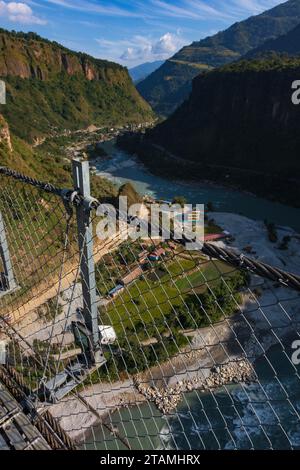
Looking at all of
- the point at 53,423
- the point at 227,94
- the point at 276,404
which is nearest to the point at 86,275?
the point at 53,423

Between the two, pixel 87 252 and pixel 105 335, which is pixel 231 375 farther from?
pixel 87 252

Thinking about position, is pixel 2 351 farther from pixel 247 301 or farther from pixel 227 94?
pixel 227 94

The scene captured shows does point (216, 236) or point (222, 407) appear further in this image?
point (216, 236)

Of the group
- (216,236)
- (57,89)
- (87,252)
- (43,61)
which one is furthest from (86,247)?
(43,61)

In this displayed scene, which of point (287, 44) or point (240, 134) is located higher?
point (287, 44)

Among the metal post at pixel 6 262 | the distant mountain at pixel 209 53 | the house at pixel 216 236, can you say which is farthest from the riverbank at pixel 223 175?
the distant mountain at pixel 209 53
